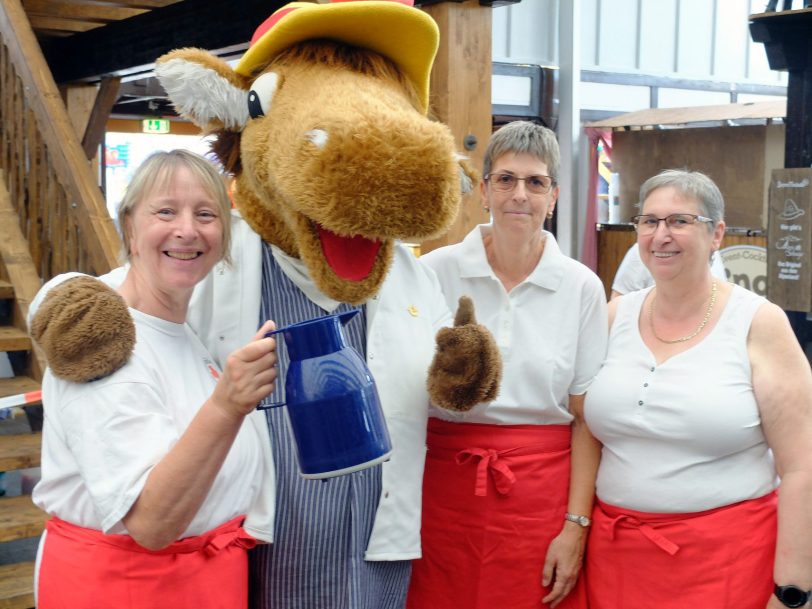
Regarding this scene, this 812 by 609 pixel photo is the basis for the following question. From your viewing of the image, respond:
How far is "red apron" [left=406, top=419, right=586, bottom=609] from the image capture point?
2287 mm

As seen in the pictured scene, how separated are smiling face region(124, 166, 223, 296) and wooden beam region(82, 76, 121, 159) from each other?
615 centimetres

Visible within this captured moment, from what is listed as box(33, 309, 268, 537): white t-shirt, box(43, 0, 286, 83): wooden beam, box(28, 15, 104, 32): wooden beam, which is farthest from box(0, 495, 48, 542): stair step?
box(28, 15, 104, 32): wooden beam

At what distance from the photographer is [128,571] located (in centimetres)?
157

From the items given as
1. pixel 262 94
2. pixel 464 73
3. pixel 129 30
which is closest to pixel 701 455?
pixel 262 94

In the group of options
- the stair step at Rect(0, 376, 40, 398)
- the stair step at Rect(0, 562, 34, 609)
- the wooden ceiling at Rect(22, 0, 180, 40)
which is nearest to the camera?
the stair step at Rect(0, 562, 34, 609)

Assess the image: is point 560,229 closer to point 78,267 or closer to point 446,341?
point 78,267

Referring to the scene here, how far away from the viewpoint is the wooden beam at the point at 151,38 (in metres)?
5.12

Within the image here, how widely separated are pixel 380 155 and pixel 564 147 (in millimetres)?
8109

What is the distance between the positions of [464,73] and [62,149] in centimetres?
187

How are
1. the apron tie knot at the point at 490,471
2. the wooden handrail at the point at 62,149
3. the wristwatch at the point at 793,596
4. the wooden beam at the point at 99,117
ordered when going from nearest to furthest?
the wristwatch at the point at 793,596 → the apron tie knot at the point at 490,471 → the wooden handrail at the point at 62,149 → the wooden beam at the point at 99,117

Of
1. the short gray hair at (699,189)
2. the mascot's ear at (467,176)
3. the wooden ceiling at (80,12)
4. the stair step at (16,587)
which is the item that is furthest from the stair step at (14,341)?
the short gray hair at (699,189)

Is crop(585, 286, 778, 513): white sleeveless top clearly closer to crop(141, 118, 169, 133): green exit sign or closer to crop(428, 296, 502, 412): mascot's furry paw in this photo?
crop(428, 296, 502, 412): mascot's furry paw

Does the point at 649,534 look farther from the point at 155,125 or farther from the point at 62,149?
the point at 155,125

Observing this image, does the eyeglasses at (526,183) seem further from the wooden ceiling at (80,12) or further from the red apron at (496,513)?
the wooden ceiling at (80,12)
